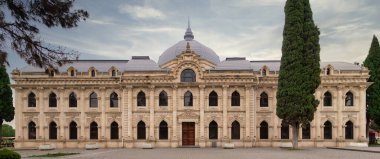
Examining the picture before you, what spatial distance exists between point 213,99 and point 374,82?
21.0 m

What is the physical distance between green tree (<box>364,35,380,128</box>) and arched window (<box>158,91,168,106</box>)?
25904 millimetres

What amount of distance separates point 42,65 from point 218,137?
25461mm

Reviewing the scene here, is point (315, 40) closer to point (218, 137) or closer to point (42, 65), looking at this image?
point (218, 137)

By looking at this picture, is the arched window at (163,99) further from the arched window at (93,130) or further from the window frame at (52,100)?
the window frame at (52,100)

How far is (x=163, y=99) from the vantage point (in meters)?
39.9

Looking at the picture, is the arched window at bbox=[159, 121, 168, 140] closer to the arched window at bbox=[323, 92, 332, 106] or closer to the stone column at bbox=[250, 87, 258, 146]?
the stone column at bbox=[250, 87, 258, 146]

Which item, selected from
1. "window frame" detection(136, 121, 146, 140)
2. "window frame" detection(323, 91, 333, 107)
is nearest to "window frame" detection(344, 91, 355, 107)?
"window frame" detection(323, 91, 333, 107)

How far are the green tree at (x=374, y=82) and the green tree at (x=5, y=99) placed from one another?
45639 mm

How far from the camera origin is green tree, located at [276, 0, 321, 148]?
33656mm

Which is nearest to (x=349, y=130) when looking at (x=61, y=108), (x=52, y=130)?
(x=61, y=108)

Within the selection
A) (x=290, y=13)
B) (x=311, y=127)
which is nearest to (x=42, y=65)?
(x=290, y=13)

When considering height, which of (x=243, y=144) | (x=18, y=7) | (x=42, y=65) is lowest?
(x=243, y=144)

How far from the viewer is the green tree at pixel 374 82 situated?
43.0m

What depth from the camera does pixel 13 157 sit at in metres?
→ 20.6
